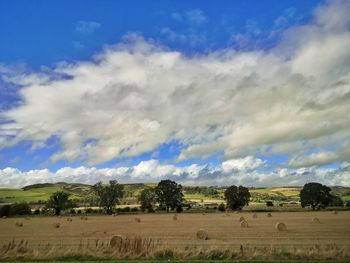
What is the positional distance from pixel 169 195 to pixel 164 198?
179 cm

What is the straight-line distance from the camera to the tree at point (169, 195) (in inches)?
5212

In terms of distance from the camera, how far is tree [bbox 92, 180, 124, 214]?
135 metres

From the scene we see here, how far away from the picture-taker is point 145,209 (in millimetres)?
125812

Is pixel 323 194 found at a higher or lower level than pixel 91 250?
higher

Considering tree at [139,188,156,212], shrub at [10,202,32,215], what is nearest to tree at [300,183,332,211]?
tree at [139,188,156,212]

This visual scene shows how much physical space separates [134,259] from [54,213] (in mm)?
114452

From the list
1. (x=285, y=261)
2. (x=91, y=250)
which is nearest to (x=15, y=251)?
(x=91, y=250)

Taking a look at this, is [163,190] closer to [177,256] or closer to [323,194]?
[323,194]

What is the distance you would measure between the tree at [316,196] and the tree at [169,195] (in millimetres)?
36998

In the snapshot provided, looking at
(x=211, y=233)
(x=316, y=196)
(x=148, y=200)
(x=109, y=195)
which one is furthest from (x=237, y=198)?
(x=211, y=233)

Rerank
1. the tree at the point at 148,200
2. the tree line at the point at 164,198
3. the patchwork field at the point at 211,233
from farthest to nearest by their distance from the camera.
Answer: the tree at the point at 148,200 < the tree line at the point at 164,198 < the patchwork field at the point at 211,233

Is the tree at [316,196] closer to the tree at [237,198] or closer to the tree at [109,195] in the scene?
the tree at [237,198]

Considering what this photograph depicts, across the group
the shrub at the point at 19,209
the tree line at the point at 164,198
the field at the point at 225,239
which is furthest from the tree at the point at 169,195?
the field at the point at 225,239

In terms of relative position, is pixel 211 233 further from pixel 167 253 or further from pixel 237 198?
pixel 237 198
